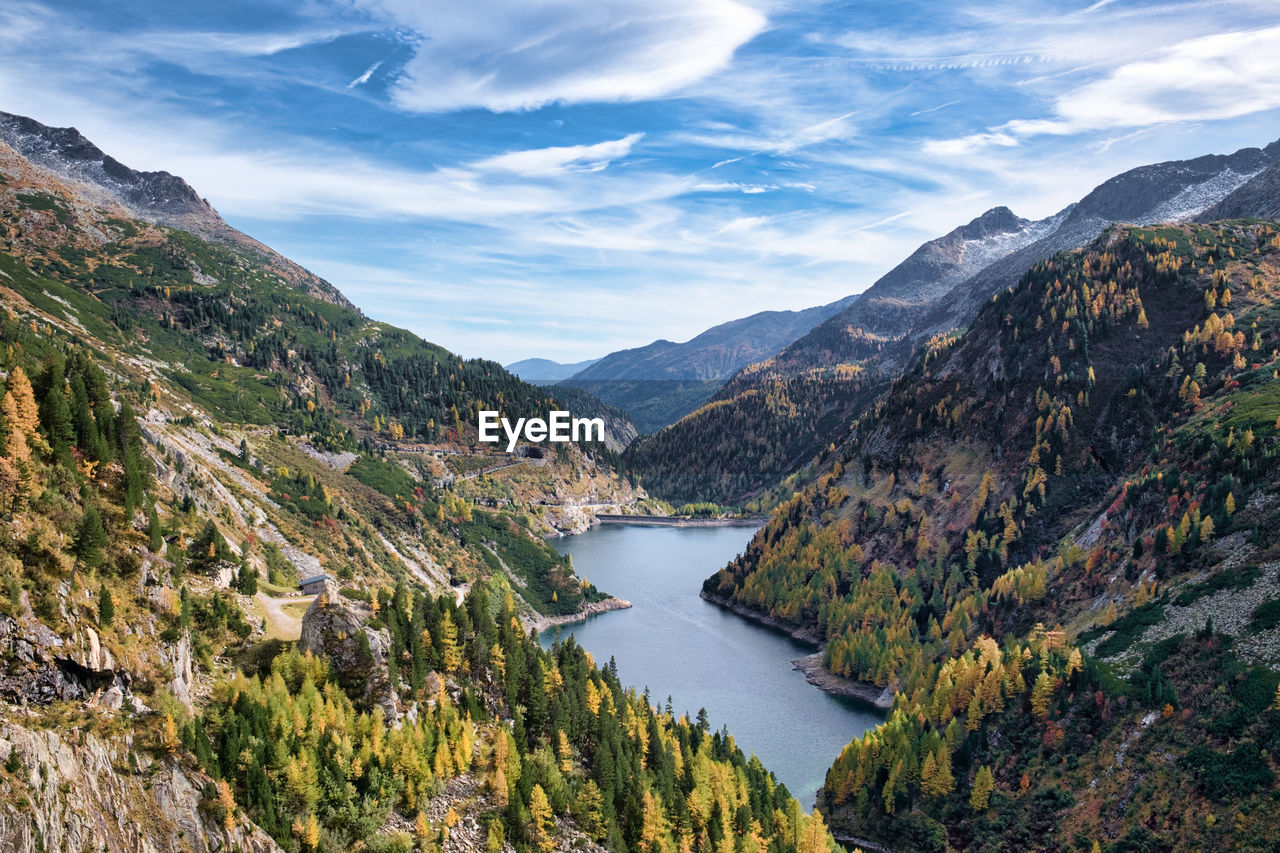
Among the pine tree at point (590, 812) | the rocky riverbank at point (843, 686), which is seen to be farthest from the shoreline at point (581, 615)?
the pine tree at point (590, 812)

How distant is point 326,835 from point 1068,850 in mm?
68871

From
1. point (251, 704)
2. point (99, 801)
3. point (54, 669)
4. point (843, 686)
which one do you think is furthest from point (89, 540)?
point (843, 686)

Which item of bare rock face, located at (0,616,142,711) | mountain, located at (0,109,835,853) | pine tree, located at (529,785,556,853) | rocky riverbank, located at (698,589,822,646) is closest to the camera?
bare rock face, located at (0,616,142,711)

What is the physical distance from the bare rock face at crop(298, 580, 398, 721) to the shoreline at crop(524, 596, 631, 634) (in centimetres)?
10781

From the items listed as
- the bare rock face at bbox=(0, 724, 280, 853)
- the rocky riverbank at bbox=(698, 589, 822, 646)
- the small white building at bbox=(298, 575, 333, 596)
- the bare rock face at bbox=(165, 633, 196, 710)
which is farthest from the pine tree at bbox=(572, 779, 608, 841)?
the rocky riverbank at bbox=(698, 589, 822, 646)

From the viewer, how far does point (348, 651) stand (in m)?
53.8

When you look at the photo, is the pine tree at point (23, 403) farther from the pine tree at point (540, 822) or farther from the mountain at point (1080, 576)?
the mountain at point (1080, 576)

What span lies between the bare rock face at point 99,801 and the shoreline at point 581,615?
125m

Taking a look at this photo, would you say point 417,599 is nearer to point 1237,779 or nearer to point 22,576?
point 22,576

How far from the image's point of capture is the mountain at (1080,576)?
79.7 meters

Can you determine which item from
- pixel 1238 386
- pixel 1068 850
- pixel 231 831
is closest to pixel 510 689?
pixel 231 831

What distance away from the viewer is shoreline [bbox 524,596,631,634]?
169 metres

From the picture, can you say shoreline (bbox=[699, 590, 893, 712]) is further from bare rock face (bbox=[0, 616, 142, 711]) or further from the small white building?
bare rock face (bbox=[0, 616, 142, 711])

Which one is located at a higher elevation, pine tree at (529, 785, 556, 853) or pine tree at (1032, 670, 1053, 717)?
pine tree at (529, 785, 556, 853)
